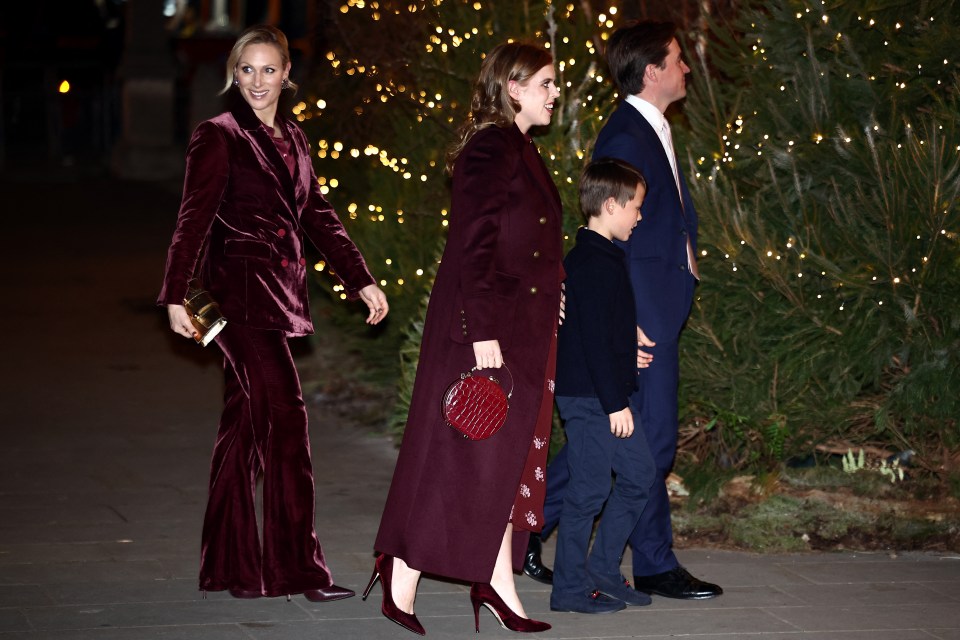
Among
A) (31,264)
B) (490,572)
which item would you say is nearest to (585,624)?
(490,572)

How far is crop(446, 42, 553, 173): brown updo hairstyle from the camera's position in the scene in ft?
15.3

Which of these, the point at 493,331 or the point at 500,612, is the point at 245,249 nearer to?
the point at 493,331

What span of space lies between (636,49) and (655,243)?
28.6 inches

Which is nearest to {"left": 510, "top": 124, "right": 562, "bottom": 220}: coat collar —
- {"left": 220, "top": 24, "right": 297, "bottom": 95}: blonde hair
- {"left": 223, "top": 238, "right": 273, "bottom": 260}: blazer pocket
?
{"left": 220, "top": 24, "right": 297, "bottom": 95}: blonde hair

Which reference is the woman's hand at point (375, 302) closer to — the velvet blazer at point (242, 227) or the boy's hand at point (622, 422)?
the velvet blazer at point (242, 227)

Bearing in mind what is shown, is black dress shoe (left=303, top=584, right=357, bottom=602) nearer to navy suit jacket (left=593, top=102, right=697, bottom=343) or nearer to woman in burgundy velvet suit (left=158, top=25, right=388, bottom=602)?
woman in burgundy velvet suit (left=158, top=25, right=388, bottom=602)

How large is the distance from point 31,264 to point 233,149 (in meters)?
9.71

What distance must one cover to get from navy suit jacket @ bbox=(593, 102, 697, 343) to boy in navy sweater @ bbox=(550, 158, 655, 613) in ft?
0.73

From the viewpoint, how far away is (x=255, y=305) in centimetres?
499

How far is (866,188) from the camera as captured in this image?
617cm

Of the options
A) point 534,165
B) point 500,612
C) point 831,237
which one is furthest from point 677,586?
point 831,237

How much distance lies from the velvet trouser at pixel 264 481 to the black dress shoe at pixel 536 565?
0.82m

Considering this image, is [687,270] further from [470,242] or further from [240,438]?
[240,438]

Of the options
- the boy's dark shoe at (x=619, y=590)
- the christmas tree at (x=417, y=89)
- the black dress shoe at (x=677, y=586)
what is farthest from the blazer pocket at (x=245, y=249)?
the christmas tree at (x=417, y=89)
